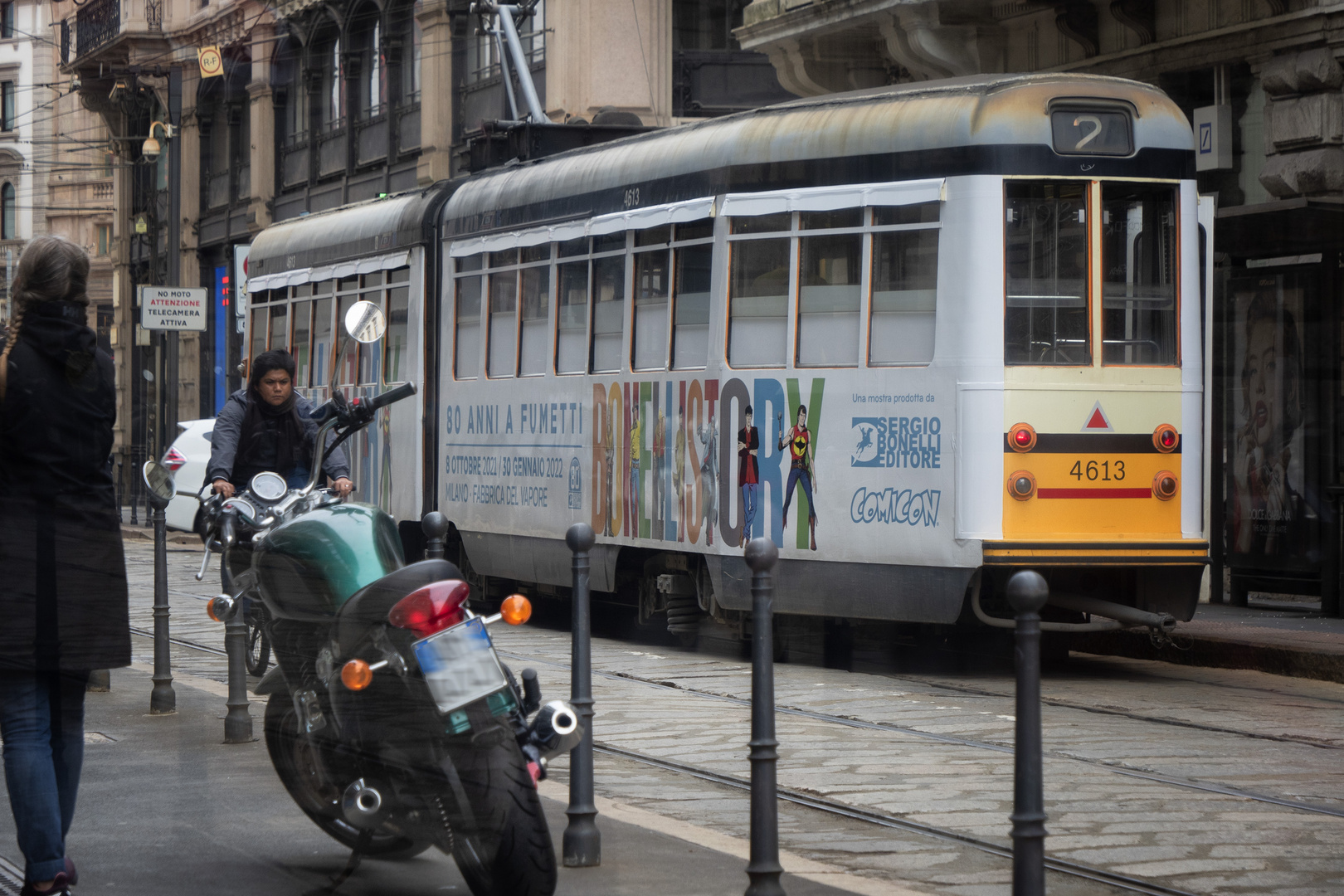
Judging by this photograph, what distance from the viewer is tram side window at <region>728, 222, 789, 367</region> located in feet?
36.6

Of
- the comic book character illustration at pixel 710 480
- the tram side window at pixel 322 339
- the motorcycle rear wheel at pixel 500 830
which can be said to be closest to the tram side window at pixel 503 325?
the comic book character illustration at pixel 710 480

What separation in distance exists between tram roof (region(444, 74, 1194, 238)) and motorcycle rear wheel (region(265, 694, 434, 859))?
5.74 meters

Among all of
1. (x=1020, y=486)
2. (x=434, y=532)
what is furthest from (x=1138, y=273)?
(x=434, y=532)

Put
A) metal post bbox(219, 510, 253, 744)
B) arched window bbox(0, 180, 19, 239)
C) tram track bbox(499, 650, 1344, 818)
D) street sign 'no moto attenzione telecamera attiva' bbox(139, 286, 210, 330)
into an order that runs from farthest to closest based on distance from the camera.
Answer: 1. arched window bbox(0, 180, 19, 239)
2. street sign 'no moto attenzione telecamera attiva' bbox(139, 286, 210, 330)
3. metal post bbox(219, 510, 253, 744)
4. tram track bbox(499, 650, 1344, 818)

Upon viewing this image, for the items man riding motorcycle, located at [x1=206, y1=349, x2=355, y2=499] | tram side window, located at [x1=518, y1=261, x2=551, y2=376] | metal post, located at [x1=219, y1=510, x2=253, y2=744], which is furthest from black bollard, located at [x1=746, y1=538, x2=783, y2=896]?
tram side window, located at [x1=518, y1=261, x2=551, y2=376]

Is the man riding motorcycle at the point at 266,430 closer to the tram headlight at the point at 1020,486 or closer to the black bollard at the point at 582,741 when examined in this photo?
the black bollard at the point at 582,741

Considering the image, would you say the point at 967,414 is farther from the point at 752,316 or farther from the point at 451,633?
the point at 451,633

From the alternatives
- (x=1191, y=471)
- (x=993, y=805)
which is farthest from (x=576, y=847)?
(x=1191, y=471)

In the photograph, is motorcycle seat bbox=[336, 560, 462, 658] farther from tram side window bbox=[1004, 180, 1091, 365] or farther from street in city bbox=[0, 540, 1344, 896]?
tram side window bbox=[1004, 180, 1091, 365]

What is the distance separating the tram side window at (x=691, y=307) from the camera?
1163cm

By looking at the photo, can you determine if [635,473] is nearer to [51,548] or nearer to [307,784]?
[307,784]

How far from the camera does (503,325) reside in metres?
14.0

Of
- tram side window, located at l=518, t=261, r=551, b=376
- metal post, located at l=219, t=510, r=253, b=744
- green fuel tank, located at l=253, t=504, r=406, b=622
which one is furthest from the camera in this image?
tram side window, located at l=518, t=261, r=551, b=376

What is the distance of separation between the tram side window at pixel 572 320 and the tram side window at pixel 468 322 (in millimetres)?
1284
